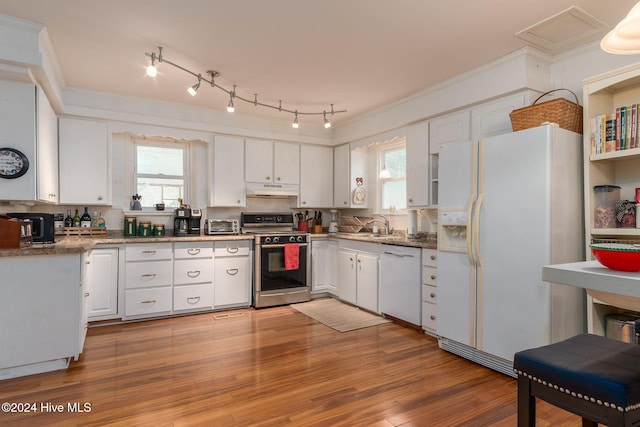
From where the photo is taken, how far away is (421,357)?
2963mm

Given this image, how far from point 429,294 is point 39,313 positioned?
3.22m

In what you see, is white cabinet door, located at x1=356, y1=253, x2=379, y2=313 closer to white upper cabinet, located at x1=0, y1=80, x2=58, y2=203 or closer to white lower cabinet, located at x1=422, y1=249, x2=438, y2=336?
white lower cabinet, located at x1=422, y1=249, x2=438, y2=336

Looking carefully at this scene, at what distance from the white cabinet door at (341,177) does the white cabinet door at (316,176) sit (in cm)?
8

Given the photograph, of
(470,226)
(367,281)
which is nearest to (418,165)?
(470,226)

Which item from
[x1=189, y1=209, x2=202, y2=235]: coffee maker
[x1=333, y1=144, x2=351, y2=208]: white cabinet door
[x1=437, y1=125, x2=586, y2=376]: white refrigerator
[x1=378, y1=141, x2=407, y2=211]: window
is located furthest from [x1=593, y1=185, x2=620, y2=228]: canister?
[x1=189, y1=209, x2=202, y2=235]: coffee maker

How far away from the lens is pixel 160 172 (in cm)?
465

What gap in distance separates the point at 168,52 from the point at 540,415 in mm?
3776

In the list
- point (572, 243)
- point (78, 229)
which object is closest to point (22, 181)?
point (78, 229)

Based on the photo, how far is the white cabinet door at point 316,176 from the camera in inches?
209

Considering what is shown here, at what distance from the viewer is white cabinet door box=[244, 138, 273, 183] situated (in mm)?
4879

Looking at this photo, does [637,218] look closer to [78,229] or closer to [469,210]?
[469,210]

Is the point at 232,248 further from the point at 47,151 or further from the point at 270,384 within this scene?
the point at 270,384

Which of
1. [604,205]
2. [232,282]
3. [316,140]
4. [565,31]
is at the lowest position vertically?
[232,282]

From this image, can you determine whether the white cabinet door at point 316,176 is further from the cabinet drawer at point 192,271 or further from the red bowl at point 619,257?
the red bowl at point 619,257
